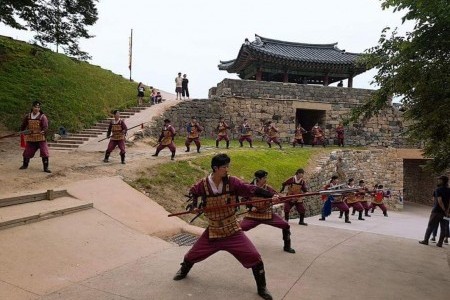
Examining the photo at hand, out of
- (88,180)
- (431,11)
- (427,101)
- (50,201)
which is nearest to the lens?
(431,11)

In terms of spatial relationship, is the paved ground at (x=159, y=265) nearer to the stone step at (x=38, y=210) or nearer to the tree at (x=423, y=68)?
the stone step at (x=38, y=210)

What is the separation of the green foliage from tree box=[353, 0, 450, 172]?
497 inches

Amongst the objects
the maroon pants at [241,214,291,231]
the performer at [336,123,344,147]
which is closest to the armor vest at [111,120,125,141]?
the maroon pants at [241,214,291,231]

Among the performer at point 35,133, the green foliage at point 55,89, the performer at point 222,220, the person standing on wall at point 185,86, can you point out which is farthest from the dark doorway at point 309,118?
the performer at point 222,220

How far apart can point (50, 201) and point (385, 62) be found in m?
6.68

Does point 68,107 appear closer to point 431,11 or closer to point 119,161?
point 119,161

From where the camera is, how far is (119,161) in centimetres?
1025

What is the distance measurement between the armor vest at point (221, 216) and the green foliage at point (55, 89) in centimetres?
1153

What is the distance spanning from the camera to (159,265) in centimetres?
468

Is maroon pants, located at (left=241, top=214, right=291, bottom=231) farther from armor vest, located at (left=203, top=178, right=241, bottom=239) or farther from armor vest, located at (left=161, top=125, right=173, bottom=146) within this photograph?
armor vest, located at (left=161, top=125, right=173, bottom=146)

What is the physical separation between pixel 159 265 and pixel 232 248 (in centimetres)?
134

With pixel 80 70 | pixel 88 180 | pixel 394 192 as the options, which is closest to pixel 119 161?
pixel 88 180

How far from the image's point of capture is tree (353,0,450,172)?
4.96 meters

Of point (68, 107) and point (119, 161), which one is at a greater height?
point (68, 107)
